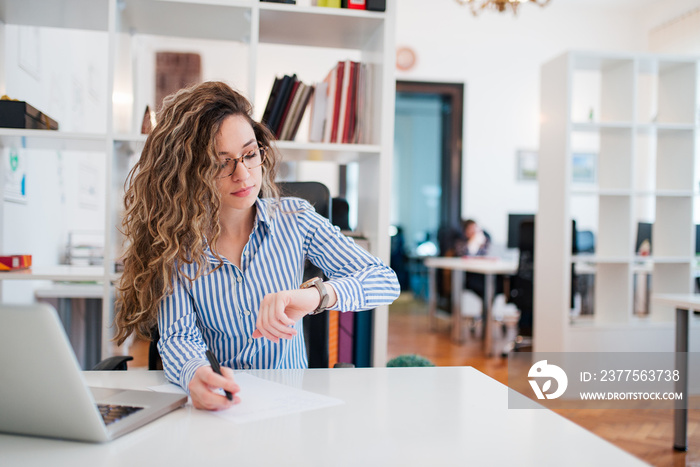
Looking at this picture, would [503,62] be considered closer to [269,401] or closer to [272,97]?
[272,97]

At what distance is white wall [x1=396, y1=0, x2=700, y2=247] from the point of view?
6.64m

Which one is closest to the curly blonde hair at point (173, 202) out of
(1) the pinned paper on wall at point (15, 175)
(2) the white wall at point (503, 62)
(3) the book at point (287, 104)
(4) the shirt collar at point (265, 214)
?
(4) the shirt collar at point (265, 214)

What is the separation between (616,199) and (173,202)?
3.20 metres

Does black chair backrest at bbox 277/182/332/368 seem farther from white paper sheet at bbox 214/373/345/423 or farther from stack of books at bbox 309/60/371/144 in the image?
white paper sheet at bbox 214/373/345/423

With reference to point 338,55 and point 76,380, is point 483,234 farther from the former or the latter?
point 76,380

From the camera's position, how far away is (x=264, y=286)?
134 cm

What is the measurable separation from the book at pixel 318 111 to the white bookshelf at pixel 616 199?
1903 mm

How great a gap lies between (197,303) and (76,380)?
0.61 meters

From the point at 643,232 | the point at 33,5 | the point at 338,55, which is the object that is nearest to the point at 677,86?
the point at 643,232

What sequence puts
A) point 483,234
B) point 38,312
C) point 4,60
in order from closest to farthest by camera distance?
point 38,312 < point 4,60 < point 483,234

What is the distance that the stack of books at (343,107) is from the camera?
7.07 feet

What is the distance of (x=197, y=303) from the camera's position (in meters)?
1.28

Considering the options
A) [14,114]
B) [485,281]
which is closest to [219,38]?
[14,114]

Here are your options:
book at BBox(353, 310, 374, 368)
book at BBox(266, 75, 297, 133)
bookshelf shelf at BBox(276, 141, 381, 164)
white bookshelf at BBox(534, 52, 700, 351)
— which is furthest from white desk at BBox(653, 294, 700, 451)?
book at BBox(266, 75, 297, 133)
